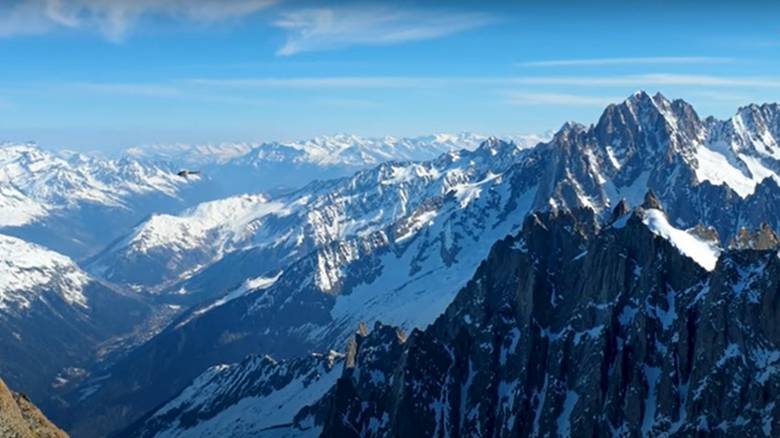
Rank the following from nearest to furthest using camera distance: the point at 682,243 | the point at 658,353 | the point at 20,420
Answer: the point at 20,420 < the point at 658,353 < the point at 682,243

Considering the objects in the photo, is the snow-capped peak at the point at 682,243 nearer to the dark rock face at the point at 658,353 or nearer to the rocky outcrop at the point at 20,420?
the dark rock face at the point at 658,353

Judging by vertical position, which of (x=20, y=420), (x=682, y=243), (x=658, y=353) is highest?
(x=20, y=420)

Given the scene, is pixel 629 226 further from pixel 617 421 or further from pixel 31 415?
pixel 31 415

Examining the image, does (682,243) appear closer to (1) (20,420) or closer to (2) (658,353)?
(2) (658,353)

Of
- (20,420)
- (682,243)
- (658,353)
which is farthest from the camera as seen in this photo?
(682,243)

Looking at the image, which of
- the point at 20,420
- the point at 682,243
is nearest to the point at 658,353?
the point at 682,243

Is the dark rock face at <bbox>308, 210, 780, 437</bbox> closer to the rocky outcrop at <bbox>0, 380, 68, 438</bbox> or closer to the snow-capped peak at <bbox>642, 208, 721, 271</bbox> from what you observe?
the snow-capped peak at <bbox>642, 208, 721, 271</bbox>

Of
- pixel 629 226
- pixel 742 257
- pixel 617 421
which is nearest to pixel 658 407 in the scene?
pixel 617 421

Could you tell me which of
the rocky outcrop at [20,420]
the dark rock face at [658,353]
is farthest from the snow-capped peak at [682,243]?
the rocky outcrop at [20,420]
